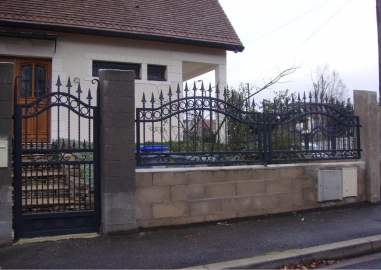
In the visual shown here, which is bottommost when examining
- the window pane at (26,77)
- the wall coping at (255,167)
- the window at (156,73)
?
the wall coping at (255,167)

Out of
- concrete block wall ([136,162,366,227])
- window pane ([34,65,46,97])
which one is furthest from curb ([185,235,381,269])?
window pane ([34,65,46,97])

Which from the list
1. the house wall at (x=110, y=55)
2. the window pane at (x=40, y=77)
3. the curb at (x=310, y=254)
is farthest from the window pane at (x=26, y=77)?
the curb at (x=310, y=254)

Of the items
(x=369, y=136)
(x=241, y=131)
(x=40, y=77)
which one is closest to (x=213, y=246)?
(x=241, y=131)

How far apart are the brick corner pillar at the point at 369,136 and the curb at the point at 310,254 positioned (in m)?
2.30

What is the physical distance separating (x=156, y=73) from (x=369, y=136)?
6320 mm

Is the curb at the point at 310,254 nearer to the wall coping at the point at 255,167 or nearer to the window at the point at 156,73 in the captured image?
the wall coping at the point at 255,167

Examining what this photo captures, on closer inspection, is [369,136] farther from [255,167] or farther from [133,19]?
[133,19]

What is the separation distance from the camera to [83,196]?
557 cm

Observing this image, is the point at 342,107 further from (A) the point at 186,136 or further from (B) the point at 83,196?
(B) the point at 83,196

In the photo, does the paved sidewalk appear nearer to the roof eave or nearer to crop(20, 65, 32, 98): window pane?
crop(20, 65, 32, 98): window pane

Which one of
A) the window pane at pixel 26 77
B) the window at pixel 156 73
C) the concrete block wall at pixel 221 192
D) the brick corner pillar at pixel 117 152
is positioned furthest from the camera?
the window at pixel 156 73

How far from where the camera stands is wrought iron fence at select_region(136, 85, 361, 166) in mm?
5945

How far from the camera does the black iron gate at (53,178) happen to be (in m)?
5.14

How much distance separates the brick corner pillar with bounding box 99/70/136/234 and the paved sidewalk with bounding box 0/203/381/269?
30 centimetres
